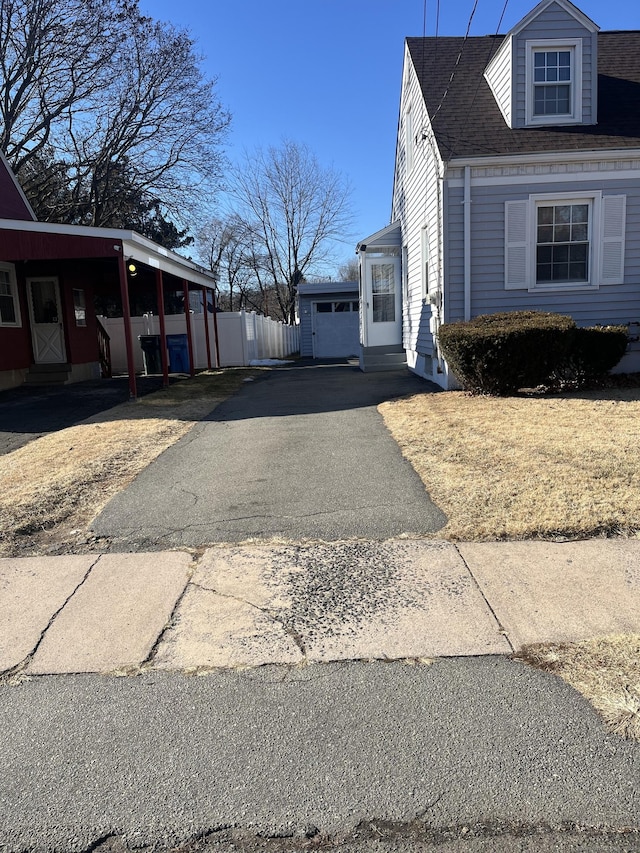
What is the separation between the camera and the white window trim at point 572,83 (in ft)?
37.9

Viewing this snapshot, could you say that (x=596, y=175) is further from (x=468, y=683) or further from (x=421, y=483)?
(x=468, y=683)

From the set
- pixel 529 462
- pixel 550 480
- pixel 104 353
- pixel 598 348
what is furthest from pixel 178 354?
pixel 550 480

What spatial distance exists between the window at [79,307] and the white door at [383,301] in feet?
25.2

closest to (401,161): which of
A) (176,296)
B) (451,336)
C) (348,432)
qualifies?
(451,336)

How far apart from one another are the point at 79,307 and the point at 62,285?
104cm

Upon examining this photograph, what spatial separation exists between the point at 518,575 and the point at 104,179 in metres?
24.8

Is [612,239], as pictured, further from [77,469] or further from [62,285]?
[62,285]

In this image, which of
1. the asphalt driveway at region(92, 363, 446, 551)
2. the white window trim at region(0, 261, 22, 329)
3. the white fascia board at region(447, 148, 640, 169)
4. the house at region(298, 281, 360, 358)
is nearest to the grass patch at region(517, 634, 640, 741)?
the asphalt driveway at region(92, 363, 446, 551)

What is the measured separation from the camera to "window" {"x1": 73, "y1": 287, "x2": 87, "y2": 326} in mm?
16031

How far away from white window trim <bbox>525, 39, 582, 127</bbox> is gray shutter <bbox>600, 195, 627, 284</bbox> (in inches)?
73.7

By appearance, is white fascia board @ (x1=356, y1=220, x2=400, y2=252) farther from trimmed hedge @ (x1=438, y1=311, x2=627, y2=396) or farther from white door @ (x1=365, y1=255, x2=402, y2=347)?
trimmed hedge @ (x1=438, y1=311, x2=627, y2=396)

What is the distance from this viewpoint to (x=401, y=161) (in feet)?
54.5

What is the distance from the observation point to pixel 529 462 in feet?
19.5

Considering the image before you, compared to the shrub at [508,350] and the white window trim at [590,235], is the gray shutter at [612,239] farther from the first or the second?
the shrub at [508,350]
